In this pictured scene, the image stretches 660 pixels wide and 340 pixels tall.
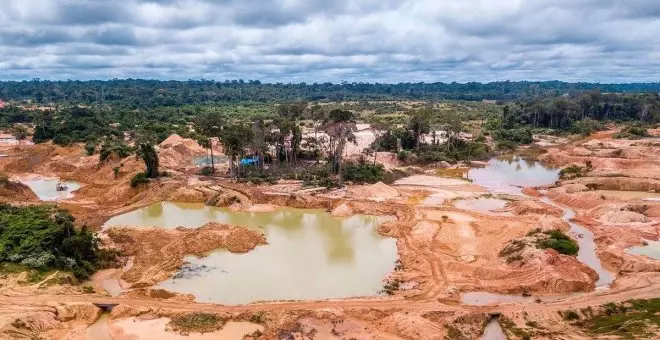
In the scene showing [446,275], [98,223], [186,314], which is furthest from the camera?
[98,223]

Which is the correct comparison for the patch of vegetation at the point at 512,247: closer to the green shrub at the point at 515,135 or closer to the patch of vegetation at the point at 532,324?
the patch of vegetation at the point at 532,324

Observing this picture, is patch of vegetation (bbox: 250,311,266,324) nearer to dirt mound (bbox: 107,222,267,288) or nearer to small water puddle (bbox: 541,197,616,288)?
dirt mound (bbox: 107,222,267,288)

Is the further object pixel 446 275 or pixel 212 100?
pixel 212 100

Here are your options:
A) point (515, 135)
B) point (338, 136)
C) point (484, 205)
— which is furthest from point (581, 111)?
point (338, 136)

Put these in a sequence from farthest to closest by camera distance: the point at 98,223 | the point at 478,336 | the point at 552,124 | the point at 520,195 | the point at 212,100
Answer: the point at 212,100, the point at 552,124, the point at 520,195, the point at 98,223, the point at 478,336

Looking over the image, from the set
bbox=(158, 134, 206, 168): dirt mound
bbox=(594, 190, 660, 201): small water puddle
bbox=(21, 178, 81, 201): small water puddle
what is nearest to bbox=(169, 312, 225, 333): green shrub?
bbox=(21, 178, 81, 201): small water puddle

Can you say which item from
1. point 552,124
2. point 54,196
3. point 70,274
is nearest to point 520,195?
point 70,274

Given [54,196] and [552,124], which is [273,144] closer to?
[54,196]
